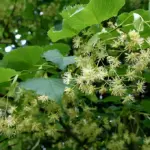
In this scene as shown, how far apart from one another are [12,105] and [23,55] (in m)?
0.15

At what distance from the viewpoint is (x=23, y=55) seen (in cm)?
101

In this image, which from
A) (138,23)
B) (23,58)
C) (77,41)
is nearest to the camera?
(138,23)

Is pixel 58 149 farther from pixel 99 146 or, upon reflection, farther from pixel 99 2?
pixel 99 2

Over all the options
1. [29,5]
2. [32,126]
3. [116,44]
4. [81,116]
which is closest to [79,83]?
[116,44]

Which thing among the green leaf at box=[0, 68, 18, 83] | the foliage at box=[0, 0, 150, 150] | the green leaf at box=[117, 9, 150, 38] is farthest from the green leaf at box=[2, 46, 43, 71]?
the green leaf at box=[117, 9, 150, 38]

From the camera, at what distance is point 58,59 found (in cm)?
92

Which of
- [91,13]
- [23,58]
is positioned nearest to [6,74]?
[23,58]

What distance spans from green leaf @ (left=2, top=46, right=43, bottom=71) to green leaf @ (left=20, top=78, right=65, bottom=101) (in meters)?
0.12

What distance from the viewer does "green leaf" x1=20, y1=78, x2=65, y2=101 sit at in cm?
85

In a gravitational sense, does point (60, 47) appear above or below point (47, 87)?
above

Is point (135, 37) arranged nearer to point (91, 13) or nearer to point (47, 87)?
point (91, 13)

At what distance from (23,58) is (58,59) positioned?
0.13 meters

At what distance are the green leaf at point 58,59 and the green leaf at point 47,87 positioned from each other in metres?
0.04

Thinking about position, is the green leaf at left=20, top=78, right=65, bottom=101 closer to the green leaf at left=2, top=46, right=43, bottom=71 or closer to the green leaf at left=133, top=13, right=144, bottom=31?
the green leaf at left=2, top=46, right=43, bottom=71
